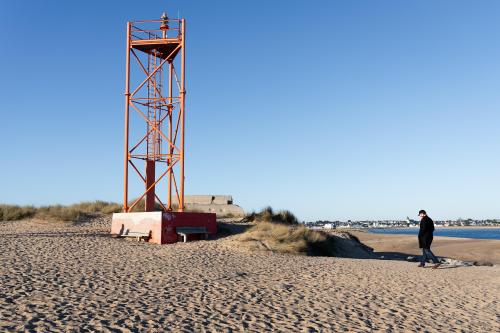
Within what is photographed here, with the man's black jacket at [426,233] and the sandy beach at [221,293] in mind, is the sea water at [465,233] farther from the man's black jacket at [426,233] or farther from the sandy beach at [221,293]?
Answer: the sandy beach at [221,293]

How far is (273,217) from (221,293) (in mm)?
20018

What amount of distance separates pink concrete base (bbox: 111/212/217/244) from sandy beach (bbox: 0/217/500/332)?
7.86 feet

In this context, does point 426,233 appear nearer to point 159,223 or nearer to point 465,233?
point 159,223

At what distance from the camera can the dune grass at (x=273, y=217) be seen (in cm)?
2756

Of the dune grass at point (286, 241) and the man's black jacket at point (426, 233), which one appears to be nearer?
the man's black jacket at point (426, 233)

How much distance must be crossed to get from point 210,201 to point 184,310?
25.4 meters

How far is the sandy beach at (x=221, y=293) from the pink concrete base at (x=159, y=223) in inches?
94.4

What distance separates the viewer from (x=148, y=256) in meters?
13.9

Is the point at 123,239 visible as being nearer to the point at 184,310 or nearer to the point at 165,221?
the point at 165,221

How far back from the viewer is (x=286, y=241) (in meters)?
18.3

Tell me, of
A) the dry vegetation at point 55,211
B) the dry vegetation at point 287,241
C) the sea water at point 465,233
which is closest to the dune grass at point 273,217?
the dry vegetation at point 287,241

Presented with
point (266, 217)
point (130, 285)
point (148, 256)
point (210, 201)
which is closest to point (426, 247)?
point (148, 256)

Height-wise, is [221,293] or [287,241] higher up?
[287,241]

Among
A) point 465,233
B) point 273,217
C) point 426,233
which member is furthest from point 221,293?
point 465,233
